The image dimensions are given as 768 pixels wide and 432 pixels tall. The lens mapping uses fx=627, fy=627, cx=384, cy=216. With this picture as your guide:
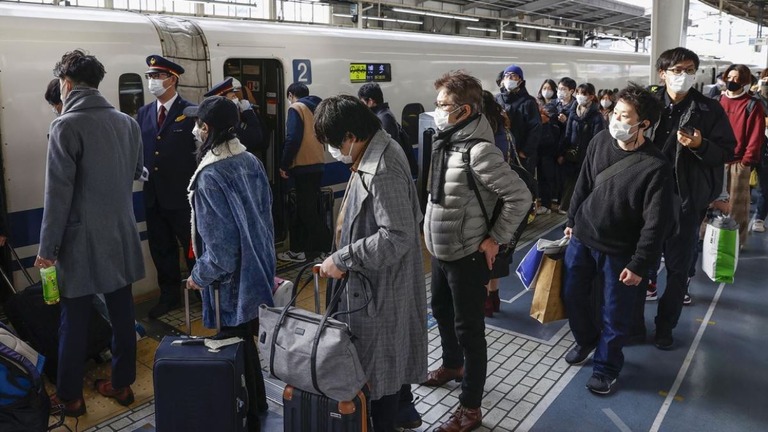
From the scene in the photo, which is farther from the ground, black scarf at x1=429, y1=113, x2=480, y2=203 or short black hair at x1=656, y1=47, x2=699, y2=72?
short black hair at x1=656, y1=47, x2=699, y2=72

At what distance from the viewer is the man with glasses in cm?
422

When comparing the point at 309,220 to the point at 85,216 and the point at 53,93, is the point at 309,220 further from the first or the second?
the point at 85,216

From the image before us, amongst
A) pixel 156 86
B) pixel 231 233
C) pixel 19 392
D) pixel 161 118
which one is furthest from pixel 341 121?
pixel 161 118

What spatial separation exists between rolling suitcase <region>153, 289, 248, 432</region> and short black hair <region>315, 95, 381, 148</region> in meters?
1.15

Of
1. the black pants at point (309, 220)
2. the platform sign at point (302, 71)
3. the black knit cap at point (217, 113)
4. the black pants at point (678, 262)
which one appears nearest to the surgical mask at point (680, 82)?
the black pants at point (678, 262)

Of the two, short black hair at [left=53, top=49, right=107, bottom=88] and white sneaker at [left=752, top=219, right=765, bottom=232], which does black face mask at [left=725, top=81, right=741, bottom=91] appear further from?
short black hair at [left=53, top=49, right=107, bottom=88]

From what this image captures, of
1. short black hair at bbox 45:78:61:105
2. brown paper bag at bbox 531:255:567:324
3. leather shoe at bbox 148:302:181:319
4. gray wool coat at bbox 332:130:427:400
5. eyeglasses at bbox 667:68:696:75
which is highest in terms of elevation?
eyeglasses at bbox 667:68:696:75

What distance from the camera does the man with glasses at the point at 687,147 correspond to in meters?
4.22

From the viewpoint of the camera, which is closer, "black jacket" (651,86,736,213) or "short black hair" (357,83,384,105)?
"black jacket" (651,86,736,213)

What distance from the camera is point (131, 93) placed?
5227mm

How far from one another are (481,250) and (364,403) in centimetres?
110

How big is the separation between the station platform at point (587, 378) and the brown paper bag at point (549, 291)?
420mm

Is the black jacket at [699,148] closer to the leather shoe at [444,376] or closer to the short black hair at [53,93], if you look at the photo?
the leather shoe at [444,376]

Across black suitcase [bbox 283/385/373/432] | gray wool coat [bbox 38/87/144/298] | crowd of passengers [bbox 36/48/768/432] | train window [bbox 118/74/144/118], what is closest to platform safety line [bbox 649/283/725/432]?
crowd of passengers [bbox 36/48/768/432]
